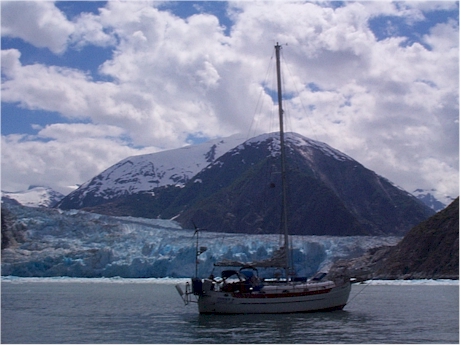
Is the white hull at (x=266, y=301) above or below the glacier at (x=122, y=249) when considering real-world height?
below

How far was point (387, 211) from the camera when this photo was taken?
16488 centimetres

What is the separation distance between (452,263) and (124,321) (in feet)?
177

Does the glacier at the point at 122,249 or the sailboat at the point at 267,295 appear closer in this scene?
the sailboat at the point at 267,295

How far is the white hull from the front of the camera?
3516 centimetres

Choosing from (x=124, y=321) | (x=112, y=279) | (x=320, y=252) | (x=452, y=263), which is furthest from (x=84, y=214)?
(x=124, y=321)

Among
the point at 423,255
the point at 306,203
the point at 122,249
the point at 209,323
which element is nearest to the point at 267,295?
the point at 209,323

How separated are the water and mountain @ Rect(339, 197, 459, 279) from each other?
31081 mm

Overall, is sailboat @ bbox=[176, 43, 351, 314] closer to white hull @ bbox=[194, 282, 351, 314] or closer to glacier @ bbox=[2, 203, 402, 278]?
white hull @ bbox=[194, 282, 351, 314]

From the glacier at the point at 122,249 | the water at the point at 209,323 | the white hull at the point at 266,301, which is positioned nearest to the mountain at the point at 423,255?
the glacier at the point at 122,249

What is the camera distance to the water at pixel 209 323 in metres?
27.1

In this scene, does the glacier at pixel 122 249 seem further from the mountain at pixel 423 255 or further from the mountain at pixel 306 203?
the mountain at pixel 306 203

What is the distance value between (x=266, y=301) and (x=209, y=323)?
3.86 metres

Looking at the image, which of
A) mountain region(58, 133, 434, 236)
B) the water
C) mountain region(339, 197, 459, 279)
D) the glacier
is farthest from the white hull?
mountain region(58, 133, 434, 236)

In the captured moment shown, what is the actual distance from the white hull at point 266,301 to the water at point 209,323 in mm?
480
